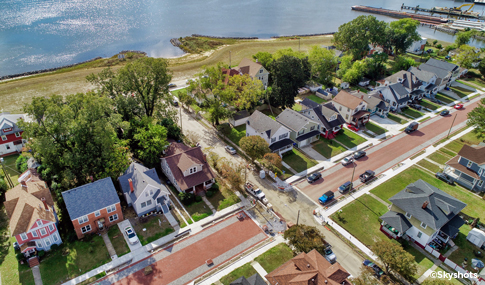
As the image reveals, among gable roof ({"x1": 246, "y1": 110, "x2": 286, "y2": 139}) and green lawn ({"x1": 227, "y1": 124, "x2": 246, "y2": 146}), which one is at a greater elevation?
gable roof ({"x1": 246, "y1": 110, "x2": 286, "y2": 139})

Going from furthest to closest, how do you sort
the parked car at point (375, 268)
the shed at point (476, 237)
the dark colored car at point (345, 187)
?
the dark colored car at point (345, 187)
the shed at point (476, 237)
the parked car at point (375, 268)

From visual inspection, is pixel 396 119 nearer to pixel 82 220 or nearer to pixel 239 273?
pixel 239 273

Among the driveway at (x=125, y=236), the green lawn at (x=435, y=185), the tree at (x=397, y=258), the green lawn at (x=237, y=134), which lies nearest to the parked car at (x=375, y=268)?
the tree at (x=397, y=258)

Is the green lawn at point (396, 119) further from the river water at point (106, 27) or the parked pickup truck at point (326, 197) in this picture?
the river water at point (106, 27)

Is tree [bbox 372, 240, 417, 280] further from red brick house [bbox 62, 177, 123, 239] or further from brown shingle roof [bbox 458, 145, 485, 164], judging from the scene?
red brick house [bbox 62, 177, 123, 239]

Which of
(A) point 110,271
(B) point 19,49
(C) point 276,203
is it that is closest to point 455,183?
(C) point 276,203

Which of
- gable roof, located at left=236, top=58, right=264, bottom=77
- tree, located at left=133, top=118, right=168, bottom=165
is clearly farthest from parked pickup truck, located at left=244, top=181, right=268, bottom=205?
gable roof, located at left=236, top=58, right=264, bottom=77
